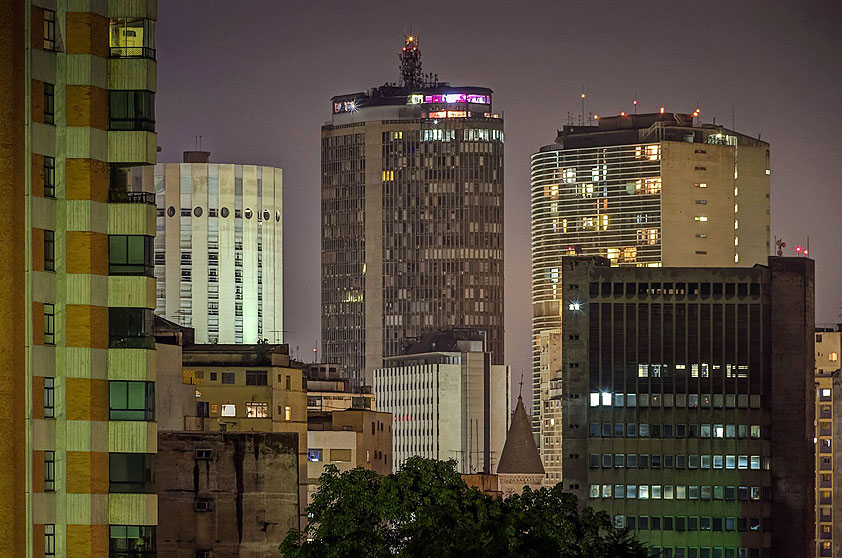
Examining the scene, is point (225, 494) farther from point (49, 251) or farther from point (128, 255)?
point (49, 251)

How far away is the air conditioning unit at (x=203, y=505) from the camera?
194 m

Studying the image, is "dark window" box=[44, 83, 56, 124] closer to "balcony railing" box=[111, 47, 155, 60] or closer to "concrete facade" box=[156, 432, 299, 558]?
"balcony railing" box=[111, 47, 155, 60]

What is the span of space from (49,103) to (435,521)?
3322 centimetres

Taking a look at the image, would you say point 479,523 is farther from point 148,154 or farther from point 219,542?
point 219,542

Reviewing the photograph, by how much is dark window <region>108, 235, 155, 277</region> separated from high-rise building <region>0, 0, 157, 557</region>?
0.07m

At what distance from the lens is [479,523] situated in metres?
133

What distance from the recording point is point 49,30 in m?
114

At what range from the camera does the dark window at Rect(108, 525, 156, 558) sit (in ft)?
374

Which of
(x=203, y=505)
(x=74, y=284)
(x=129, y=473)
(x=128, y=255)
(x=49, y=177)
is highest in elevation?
(x=49, y=177)

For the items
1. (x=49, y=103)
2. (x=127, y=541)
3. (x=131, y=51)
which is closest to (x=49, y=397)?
(x=127, y=541)

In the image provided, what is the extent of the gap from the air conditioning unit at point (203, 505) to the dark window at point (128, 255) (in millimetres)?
79391

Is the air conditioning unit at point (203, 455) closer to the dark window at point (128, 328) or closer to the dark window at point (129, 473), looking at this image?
the dark window at point (129, 473)

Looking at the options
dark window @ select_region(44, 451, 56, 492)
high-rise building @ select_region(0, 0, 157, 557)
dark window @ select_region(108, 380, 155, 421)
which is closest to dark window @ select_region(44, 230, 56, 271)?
high-rise building @ select_region(0, 0, 157, 557)

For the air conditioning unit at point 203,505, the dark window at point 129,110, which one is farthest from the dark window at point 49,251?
the air conditioning unit at point 203,505
